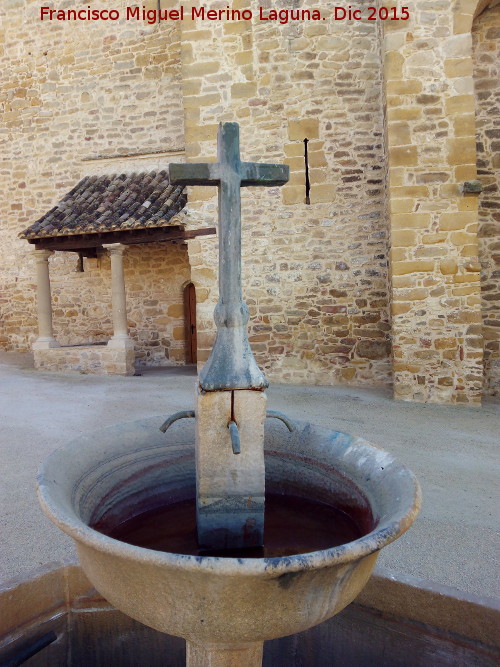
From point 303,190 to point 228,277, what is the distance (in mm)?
6018

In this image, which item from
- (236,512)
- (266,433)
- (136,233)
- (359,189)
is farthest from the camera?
(136,233)

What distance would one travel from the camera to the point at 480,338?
6.05m

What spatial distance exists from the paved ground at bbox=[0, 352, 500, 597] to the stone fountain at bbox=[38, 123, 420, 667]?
2.87 feet

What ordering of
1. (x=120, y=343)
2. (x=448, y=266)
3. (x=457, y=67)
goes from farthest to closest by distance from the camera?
(x=120, y=343)
(x=448, y=266)
(x=457, y=67)

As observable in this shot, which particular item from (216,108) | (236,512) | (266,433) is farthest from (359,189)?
(236,512)

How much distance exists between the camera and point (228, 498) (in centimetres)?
163

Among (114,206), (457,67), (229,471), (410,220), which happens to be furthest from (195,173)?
(114,206)

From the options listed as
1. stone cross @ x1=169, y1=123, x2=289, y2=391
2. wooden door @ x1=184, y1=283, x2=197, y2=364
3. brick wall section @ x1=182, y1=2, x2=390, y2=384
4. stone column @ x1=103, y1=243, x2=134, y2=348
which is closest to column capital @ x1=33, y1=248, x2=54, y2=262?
stone column @ x1=103, y1=243, x2=134, y2=348

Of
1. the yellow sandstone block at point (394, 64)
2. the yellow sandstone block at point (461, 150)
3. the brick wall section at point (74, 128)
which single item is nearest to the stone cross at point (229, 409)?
the yellow sandstone block at point (461, 150)

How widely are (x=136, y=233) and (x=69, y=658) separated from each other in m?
7.17

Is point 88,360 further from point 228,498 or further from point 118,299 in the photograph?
point 228,498

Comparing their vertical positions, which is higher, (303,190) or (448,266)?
(303,190)

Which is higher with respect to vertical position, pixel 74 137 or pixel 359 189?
pixel 74 137

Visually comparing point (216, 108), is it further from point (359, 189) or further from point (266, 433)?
point (266, 433)
